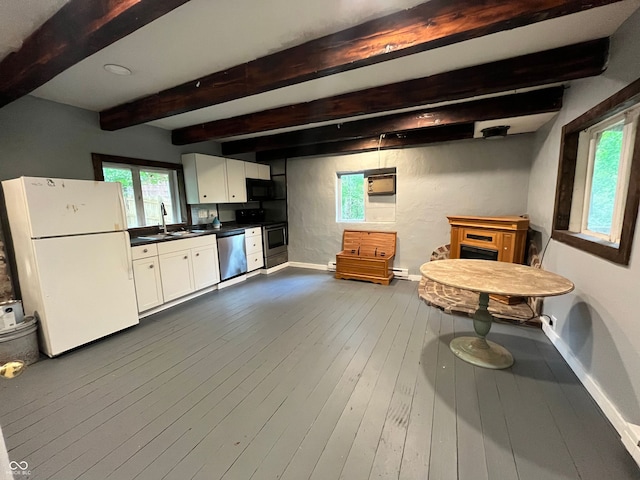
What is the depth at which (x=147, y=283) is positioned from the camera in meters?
3.18

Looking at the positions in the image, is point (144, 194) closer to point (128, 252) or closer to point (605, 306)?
point (128, 252)

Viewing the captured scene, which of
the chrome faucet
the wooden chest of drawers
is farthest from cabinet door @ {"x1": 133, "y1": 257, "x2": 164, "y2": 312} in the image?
the wooden chest of drawers

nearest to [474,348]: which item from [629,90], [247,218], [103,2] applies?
[629,90]

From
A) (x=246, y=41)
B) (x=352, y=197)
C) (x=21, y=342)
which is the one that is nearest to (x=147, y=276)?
(x=21, y=342)

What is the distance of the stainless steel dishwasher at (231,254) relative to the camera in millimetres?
4223

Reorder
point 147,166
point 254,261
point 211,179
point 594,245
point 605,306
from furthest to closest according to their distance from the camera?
point 254,261
point 211,179
point 147,166
point 594,245
point 605,306

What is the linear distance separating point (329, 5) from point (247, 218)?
423cm

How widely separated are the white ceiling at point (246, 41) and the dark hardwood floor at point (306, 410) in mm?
2423

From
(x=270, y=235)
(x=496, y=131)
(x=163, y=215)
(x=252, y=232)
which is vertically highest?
(x=496, y=131)

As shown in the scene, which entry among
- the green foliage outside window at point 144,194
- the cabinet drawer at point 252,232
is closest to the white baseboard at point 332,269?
the cabinet drawer at point 252,232

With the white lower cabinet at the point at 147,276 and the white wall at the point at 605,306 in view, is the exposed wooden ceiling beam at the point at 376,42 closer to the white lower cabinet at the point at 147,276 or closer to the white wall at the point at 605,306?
the white wall at the point at 605,306

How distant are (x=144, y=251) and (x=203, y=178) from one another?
61.9 inches

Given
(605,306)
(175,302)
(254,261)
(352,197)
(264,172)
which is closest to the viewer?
(605,306)

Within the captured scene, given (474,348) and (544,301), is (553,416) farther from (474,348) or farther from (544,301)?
(544,301)
